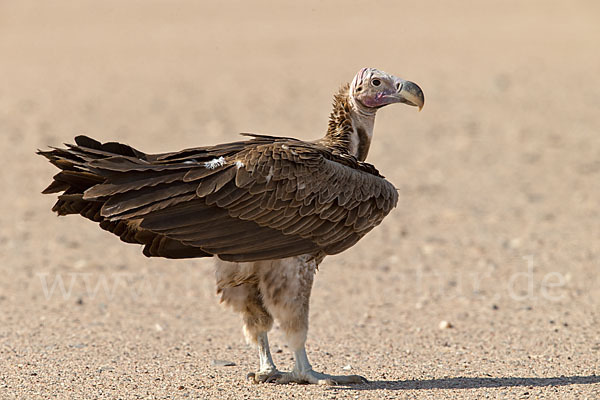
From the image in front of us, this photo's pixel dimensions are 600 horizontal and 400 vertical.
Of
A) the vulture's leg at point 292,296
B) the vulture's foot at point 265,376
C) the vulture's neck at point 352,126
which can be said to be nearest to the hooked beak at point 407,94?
the vulture's neck at point 352,126

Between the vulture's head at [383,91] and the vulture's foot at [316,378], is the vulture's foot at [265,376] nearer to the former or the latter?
the vulture's foot at [316,378]

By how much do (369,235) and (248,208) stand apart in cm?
596

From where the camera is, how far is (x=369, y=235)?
40.1ft

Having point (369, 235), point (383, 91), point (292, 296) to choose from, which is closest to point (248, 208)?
point (292, 296)

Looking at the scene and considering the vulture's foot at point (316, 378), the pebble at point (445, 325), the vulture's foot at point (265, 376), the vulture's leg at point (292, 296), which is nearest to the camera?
the vulture's leg at point (292, 296)

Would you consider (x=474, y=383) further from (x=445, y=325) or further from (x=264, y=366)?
(x=445, y=325)

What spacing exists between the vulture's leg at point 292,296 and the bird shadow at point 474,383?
0.73 feet

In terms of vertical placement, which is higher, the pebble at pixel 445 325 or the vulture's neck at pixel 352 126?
the vulture's neck at pixel 352 126

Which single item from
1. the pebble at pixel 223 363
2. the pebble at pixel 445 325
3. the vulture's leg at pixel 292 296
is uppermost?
the vulture's leg at pixel 292 296

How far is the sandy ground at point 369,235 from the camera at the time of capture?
23.9 feet

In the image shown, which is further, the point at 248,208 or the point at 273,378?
the point at 273,378

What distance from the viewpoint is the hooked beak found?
23.4ft

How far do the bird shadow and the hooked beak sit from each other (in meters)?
1.97

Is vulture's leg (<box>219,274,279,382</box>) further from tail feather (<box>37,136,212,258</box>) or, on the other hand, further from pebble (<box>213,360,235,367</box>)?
tail feather (<box>37,136,212,258</box>)
